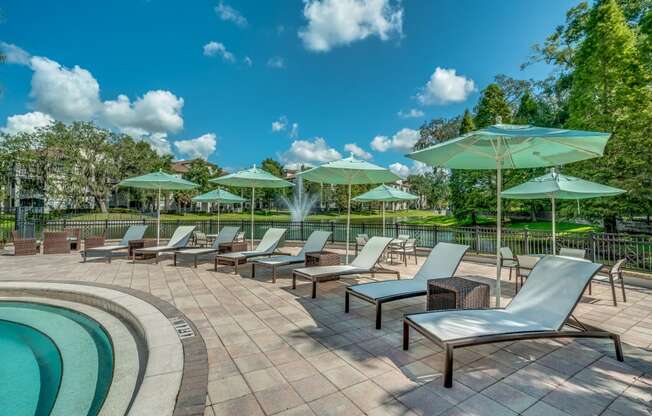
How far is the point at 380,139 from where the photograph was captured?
34.7 meters

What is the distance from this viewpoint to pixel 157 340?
10.3 feet

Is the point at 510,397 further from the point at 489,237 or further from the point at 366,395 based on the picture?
the point at 489,237

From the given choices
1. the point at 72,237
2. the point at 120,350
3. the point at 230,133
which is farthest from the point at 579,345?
the point at 230,133

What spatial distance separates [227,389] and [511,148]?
4716 millimetres

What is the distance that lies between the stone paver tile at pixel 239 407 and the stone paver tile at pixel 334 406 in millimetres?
387

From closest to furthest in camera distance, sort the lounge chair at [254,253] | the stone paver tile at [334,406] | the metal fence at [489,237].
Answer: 1. the stone paver tile at [334,406]
2. the lounge chair at [254,253]
3. the metal fence at [489,237]

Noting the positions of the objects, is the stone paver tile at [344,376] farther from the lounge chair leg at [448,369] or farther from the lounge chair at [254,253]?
the lounge chair at [254,253]

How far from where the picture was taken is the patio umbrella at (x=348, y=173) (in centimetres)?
651

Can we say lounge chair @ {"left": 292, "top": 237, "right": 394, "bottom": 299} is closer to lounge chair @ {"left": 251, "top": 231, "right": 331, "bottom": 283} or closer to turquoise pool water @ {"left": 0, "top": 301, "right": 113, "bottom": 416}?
lounge chair @ {"left": 251, "top": 231, "right": 331, "bottom": 283}

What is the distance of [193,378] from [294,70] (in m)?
19.8

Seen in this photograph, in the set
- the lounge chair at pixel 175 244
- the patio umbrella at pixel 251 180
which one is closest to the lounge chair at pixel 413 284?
the patio umbrella at pixel 251 180

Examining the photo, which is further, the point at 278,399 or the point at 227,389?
the point at 227,389

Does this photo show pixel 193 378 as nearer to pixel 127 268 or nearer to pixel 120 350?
pixel 120 350

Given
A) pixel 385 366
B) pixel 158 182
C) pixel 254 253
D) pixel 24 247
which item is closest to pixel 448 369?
pixel 385 366
